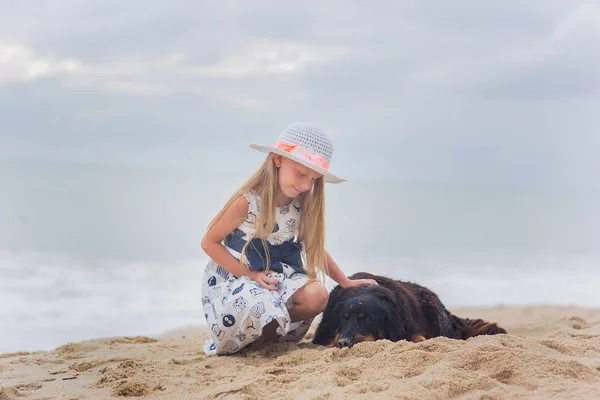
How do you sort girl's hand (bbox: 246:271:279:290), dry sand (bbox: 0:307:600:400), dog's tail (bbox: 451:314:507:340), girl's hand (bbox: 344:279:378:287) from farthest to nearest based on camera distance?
dog's tail (bbox: 451:314:507:340) < girl's hand (bbox: 344:279:378:287) < girl's hand (bbox: 246:271:279:290) < dry sand (bbox: 0:307:600:400)

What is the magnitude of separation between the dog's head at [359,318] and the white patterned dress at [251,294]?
22cm

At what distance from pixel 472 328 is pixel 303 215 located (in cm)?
175

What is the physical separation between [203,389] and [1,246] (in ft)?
45.5

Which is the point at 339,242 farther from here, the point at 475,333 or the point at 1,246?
the point at 475,333

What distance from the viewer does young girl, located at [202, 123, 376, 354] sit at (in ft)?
14.3

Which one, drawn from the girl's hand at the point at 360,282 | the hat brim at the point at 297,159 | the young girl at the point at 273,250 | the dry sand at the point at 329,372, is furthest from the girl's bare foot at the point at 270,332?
the hat brim at the point at 297,159

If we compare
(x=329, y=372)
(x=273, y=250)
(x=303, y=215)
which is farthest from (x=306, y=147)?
(x=329, y=372)

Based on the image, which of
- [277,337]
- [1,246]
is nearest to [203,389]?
[277,337]

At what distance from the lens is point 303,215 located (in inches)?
186

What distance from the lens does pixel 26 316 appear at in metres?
9.77

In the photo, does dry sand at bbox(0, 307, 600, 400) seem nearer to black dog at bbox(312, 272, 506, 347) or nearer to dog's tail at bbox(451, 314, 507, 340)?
black dog at bbox(312, 272, 506, 347)

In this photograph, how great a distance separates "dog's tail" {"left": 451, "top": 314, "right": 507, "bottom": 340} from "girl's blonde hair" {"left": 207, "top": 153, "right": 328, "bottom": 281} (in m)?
1.27

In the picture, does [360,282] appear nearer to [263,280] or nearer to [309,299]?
[309,299]

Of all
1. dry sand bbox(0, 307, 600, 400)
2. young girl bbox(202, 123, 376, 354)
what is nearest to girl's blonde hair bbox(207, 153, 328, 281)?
young girl bbox(202, 123, 376, 354)
